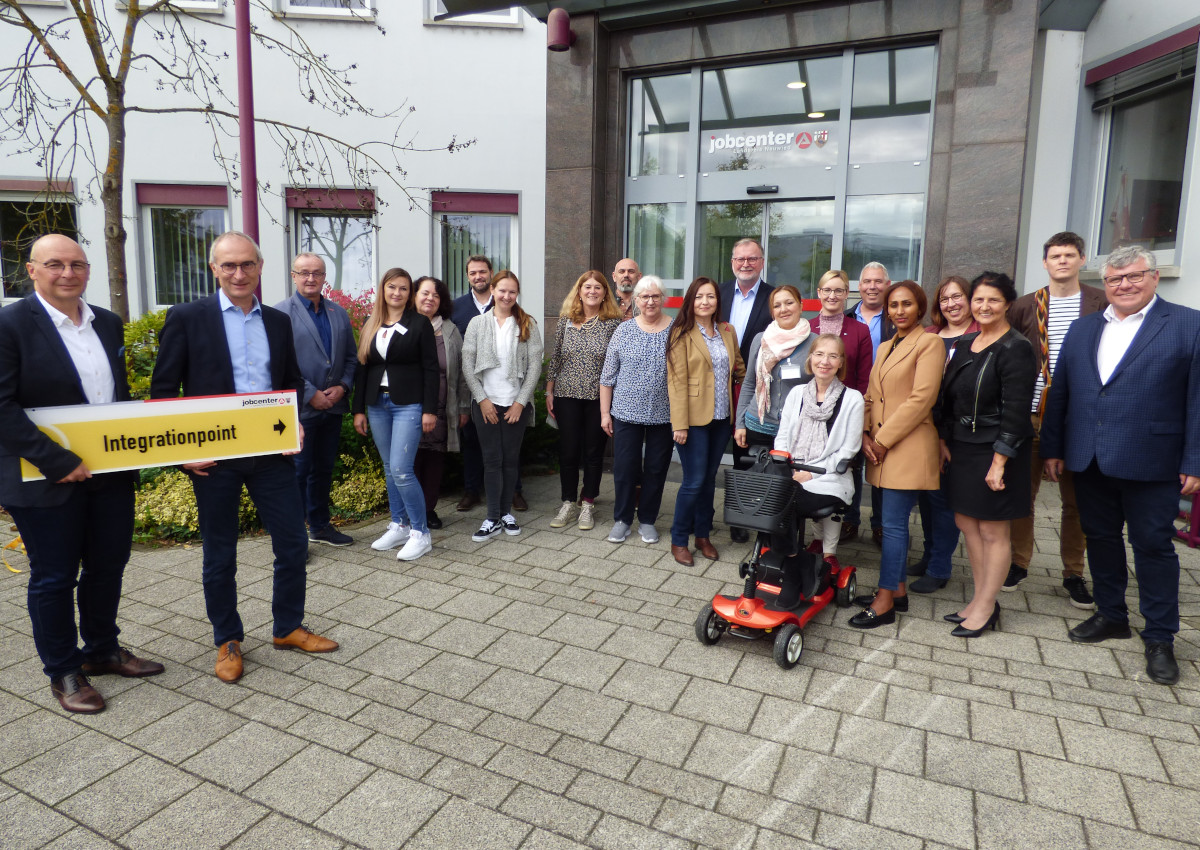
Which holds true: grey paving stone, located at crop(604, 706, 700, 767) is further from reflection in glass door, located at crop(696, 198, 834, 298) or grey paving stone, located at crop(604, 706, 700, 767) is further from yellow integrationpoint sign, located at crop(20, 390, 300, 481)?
reflection in glass door, located at crop(696, 198, 834, 298)

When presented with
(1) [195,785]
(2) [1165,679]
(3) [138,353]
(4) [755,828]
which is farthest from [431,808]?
(3) [138,353]

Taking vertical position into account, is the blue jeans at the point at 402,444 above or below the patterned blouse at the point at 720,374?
below

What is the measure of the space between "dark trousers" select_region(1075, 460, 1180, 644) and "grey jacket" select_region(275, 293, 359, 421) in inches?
182

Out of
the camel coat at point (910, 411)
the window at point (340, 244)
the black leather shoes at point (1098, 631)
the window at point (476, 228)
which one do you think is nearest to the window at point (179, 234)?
the window at point (340, 244)

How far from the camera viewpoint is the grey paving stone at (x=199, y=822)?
246 cm

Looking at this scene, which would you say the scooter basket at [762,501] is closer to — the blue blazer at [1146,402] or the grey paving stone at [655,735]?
the grey paving stone at [655,735]

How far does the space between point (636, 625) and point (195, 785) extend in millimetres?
2262

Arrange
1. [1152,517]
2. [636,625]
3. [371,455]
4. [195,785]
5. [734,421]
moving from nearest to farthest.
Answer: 1. [195,785]
2. [1152,517]
3. [636,625]
4. [734,421]
5. [371,455]

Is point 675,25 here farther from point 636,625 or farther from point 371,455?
point 636,625

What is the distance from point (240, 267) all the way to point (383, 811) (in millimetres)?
2408

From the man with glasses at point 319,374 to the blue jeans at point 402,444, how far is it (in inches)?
11.0

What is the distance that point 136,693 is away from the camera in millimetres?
3438

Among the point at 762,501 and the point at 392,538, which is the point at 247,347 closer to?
the point at 392,538

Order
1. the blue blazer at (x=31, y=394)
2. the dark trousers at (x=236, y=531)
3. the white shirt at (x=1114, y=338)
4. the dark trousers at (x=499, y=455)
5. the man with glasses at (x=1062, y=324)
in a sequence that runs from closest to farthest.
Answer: the blue blazer at (x=31, y=394)
the dark trousers at (x=236, y=531)
the white shirt at (x=1114, y=338)
the man with glasses at (x=1062, y=324)
the dark trousers at (x=499, y=455)
